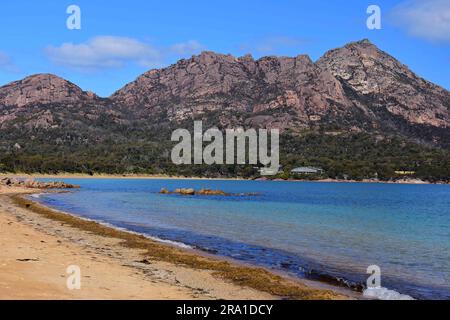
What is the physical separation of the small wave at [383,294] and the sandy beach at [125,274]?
1.23 m

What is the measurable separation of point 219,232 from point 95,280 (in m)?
21.7

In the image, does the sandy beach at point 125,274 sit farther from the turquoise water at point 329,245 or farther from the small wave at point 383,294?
the turquoise water at point 329,245

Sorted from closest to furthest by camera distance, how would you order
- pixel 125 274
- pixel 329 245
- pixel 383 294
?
pixel 383 294 < pixel 125 274 < pixel 329 245

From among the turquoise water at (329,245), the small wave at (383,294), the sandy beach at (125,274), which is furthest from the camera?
the turquoise water at (329,245)

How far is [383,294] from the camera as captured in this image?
16531 millimetres

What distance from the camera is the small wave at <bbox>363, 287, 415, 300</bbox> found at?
16.0 meters

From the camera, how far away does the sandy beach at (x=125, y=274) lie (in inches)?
539

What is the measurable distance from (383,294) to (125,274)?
31.4 ft

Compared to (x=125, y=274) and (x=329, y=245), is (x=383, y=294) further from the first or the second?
(x=329, y=245)

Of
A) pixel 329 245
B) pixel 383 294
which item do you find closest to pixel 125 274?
pixel 383 294

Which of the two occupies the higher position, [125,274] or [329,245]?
[125,274]

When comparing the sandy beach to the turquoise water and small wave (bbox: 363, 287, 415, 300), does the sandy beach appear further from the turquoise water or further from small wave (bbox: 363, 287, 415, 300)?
the turquoise water

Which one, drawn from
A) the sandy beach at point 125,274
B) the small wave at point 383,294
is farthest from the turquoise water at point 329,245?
the sandy beach at point 125,274
